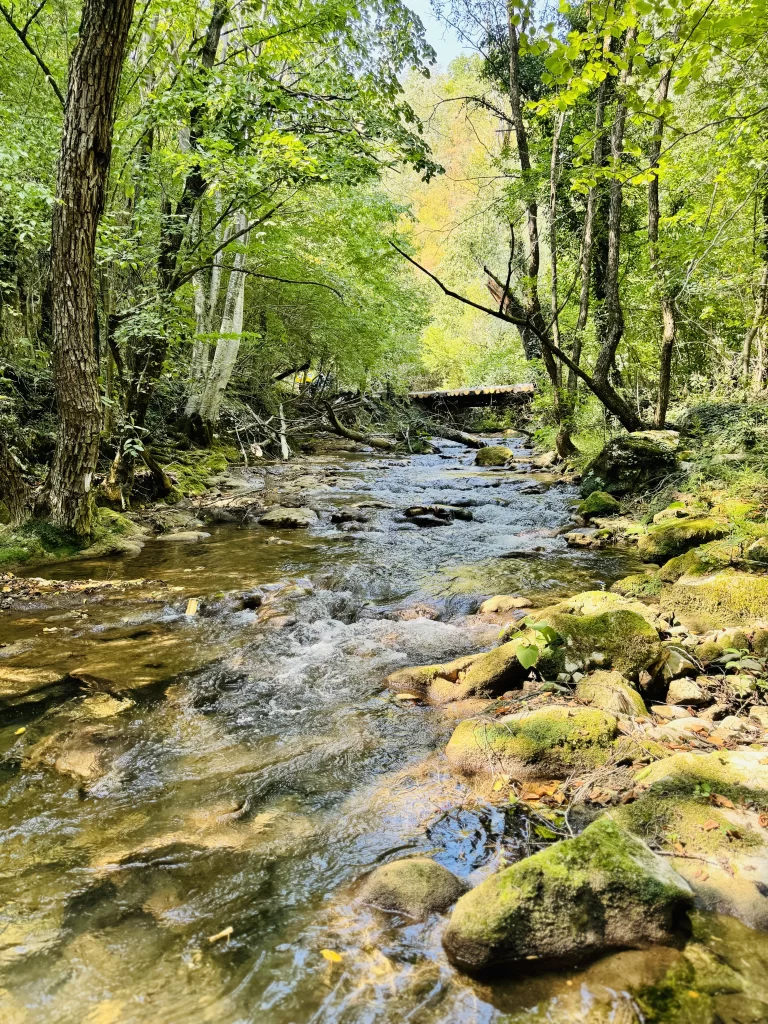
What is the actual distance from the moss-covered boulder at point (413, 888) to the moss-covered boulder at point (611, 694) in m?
1.42

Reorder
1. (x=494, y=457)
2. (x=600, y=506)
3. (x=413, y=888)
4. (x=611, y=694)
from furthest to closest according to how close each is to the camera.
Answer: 1. (x=494, y=457)
2. (x=600, y=506)
3. (x=611, y=694)
4. (x=413, y=888)

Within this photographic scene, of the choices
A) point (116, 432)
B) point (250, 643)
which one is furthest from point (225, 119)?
point (250, 643)

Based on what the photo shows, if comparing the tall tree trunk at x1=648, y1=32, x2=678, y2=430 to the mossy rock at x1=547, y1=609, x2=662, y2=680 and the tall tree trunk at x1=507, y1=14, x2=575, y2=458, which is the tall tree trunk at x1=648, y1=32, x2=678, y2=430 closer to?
the tall tree trunk at x1=507, y1=14, x2=575, y2=458

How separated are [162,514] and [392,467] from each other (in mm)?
7773

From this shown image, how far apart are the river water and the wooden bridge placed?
19697 millimetres

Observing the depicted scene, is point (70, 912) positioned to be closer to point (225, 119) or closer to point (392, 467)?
point (225, 119)

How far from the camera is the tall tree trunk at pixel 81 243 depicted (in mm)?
5305

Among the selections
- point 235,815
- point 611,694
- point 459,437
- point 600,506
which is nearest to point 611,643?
point 611,694

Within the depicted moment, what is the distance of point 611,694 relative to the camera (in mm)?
3150

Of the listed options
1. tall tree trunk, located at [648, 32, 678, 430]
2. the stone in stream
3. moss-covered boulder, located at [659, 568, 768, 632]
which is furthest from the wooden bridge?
moss-covered boulder, located at [659, 568, 768, 632]

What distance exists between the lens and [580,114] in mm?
11984

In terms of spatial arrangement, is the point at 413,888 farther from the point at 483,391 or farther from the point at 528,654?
the point at 483,391

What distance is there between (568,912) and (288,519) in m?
7.85

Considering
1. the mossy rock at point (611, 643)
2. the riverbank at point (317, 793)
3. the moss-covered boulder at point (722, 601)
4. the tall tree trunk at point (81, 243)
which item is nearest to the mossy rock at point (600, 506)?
the riverbank at point (317, 793)
